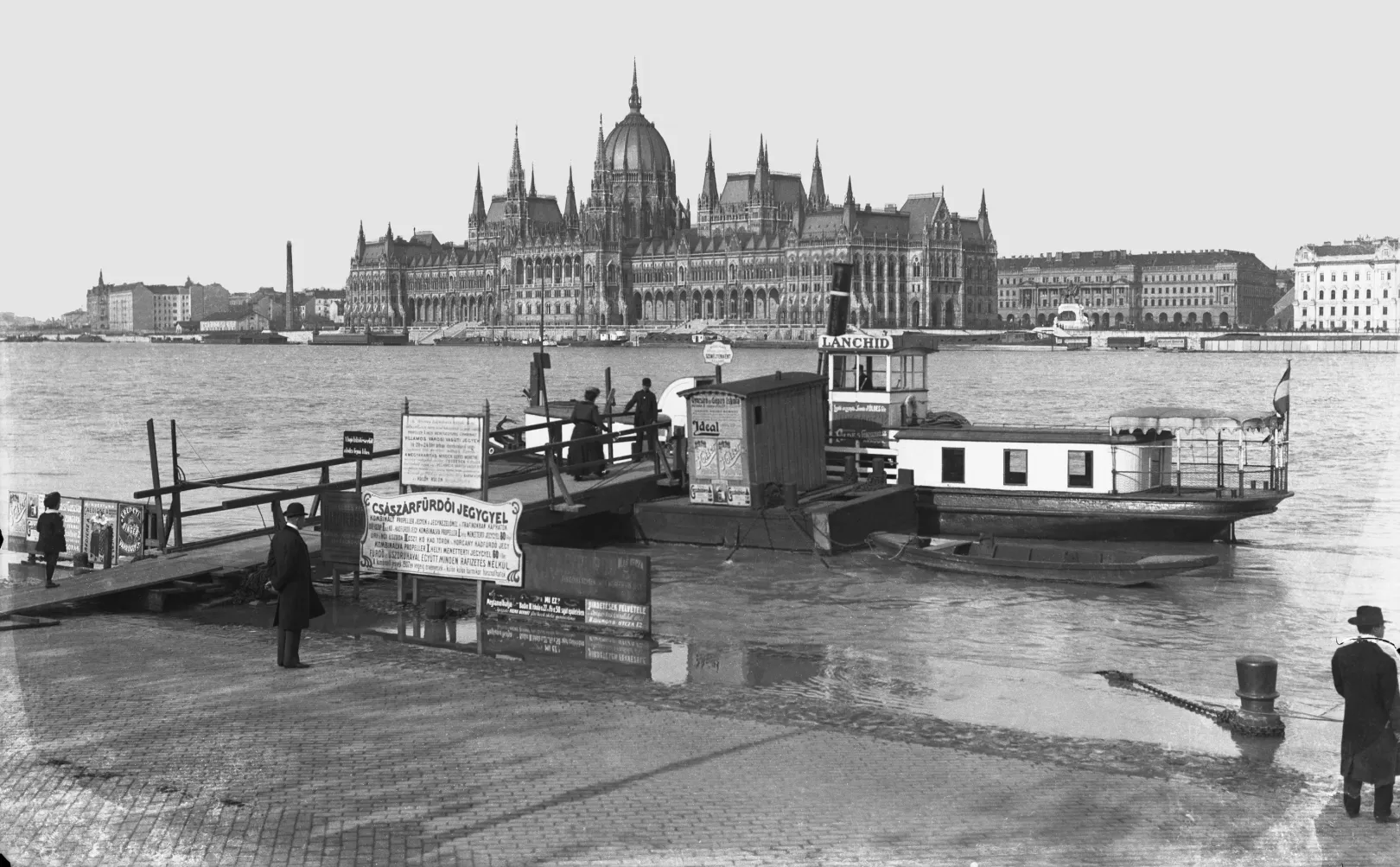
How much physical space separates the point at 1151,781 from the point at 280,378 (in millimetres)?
131967

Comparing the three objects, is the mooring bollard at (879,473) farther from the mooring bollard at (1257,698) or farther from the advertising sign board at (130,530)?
the mooring bollard at (1257,698)

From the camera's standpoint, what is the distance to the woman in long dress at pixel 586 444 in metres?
28.1

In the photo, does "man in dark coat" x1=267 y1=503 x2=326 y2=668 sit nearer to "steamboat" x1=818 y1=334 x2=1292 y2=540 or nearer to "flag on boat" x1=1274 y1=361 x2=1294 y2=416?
"steamboat" x1=818 y1=334 x2=1292 y2=540

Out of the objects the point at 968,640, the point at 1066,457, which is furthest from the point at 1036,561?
the point at 1066,457

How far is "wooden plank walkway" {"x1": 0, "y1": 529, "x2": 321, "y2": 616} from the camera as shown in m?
18.1

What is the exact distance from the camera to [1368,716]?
10.4 meters

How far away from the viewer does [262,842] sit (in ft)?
31.2

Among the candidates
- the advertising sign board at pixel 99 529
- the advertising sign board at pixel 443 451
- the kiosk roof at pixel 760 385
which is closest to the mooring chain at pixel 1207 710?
the advertising sign board at pixel 443 451

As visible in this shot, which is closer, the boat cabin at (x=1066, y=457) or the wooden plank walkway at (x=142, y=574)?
the wooden plank walkway at (x=142, y=574)

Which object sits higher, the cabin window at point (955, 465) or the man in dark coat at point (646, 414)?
the man in dark coat at point (646, 414)

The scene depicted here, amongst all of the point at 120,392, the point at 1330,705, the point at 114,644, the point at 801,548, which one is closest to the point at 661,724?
the point at 114,644

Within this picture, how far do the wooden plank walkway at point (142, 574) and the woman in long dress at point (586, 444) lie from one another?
6455mm

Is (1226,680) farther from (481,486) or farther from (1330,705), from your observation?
(481,486)

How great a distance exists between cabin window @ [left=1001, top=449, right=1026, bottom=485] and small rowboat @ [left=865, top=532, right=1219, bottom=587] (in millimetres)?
4753
